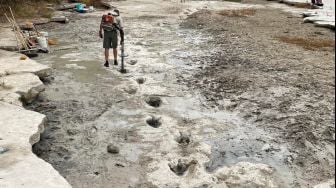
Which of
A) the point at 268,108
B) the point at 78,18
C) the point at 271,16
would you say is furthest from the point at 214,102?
the point at 271,16

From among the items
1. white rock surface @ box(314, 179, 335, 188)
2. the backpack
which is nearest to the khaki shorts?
the backpack

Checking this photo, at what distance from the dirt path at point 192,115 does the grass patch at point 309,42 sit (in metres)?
0.54

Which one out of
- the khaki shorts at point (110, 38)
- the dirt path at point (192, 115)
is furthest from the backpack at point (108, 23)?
the dirt path at point (192, 115)

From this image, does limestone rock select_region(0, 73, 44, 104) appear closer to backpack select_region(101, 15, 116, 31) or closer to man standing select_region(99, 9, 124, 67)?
man standing select_region(99, 9, 124, 67)

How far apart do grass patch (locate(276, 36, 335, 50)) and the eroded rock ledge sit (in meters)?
8.68

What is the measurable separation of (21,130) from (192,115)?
338cm

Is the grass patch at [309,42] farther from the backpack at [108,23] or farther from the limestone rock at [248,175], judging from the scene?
the limestone rock at [248,175]

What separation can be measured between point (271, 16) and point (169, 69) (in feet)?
38.9

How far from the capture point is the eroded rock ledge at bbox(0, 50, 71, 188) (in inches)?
198

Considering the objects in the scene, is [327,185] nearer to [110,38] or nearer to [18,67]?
[110,38]

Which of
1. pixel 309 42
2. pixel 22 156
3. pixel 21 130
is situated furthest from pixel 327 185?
pixel 309 42

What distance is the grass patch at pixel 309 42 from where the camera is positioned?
1369 centimetres

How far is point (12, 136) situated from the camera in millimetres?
6199

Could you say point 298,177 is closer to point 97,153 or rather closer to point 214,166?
point 214,166
